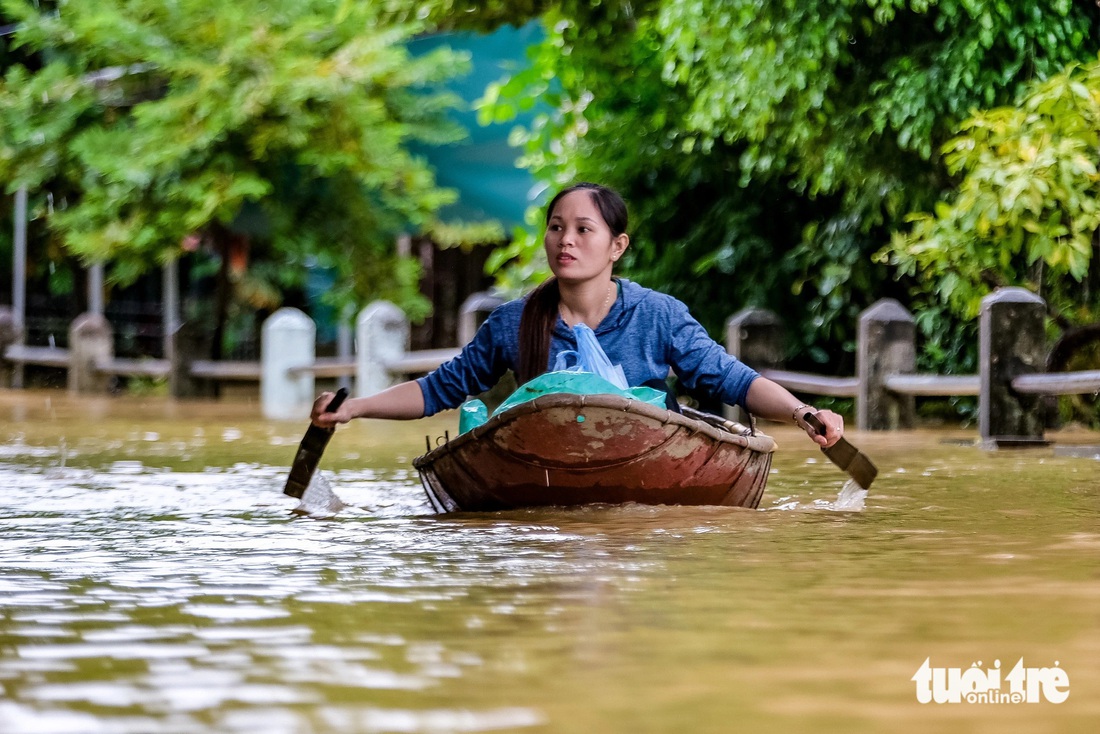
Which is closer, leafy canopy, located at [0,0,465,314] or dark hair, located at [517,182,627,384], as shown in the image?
dark hair, located at [517,182,627,384]

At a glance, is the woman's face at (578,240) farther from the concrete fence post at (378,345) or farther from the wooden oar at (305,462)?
the concrete fence post at (378,345)

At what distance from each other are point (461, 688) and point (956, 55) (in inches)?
357

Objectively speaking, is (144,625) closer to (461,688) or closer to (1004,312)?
(461,688)

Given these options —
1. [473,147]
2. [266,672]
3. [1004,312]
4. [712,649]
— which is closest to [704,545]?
[712,649]

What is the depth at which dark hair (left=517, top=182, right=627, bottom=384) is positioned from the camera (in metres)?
6.07

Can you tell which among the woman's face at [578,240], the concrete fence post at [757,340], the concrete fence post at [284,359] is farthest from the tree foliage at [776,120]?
the woman's face at [578,240]

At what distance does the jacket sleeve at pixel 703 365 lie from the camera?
6004 mm

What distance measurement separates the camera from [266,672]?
3.17m

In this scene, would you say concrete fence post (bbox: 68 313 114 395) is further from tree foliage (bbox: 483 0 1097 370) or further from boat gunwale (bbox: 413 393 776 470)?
boat gunwale (bbox: 413 393 776 470)

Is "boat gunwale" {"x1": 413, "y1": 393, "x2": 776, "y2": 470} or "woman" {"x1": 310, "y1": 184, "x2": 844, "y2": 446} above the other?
"woman" {"x1": 310, "y1": 184, "x2": 844, "y2": 446}

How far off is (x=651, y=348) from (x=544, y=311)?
396 mm

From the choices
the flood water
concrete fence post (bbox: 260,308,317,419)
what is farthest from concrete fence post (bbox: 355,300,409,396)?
the flood water

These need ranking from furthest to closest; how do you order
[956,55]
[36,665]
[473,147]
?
[473,147] < [956,55] < [36,665]

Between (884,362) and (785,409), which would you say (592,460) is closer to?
(785,409)
